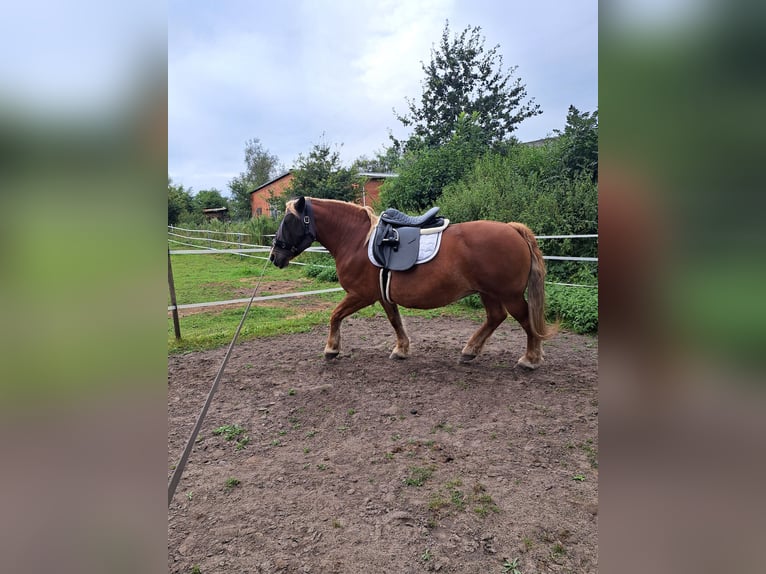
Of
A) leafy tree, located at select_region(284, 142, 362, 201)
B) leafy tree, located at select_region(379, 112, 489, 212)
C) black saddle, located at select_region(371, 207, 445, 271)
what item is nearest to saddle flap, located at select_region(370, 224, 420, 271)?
black saddle, located at select_region(371, 207, 445, 271)

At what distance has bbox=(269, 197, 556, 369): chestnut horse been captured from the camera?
11.3 ft

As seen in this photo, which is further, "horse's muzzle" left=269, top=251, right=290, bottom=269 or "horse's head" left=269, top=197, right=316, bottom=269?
"horse's muzzle" left=269, top=251, right=290, bottom=269

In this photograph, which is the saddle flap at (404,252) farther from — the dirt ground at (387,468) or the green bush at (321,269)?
the green bush at (321,269)

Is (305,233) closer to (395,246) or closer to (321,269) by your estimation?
(395,246)

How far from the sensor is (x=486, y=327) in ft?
12.6

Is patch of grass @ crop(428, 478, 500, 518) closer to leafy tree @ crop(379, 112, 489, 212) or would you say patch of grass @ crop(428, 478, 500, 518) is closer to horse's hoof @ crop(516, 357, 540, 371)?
horse's hoof @ crop(516, 357, 540, 371)

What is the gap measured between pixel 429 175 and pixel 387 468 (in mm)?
9330

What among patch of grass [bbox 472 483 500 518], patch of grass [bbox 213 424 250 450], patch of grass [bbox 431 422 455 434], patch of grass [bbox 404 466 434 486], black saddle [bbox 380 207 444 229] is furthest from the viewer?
black saddle [bbox 380 207 444 229]

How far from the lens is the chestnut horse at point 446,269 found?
3434mm

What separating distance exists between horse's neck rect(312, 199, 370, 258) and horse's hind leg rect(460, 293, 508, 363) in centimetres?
140

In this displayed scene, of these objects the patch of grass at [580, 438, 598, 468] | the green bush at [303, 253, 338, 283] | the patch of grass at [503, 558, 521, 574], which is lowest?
the patch of grass at [503, 558, 521, 574]

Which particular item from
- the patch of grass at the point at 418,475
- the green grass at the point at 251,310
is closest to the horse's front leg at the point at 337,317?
the green grass at the point at 251,310
